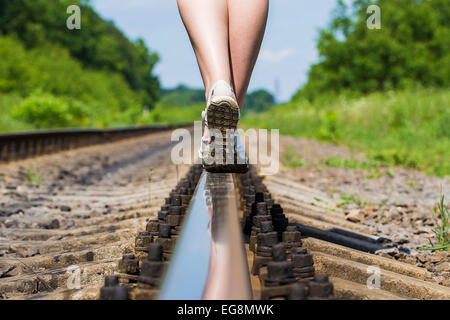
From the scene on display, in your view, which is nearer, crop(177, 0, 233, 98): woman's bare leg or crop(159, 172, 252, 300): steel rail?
crop(159, 172, 252, 300): steel rail

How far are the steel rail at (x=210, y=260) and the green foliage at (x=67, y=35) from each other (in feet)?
85.5

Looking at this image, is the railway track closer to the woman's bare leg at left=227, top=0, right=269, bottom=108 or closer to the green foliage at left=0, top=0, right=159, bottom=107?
the woman's bare leg at left=227, top=0, right=269, bottom=108

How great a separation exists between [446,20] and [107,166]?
5033 centimetres

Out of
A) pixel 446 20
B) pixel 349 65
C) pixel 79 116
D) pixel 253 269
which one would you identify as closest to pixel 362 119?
pixel 79 116

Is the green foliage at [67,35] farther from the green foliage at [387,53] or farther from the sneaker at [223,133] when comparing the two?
the sneaker at [223,133]

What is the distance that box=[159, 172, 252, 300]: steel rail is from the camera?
105cm

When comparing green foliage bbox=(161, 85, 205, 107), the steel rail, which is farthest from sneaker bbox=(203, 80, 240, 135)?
green foliage bbox=(161, 85, 205, 107)

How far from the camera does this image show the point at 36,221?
2979mm

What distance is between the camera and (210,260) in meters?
1.20

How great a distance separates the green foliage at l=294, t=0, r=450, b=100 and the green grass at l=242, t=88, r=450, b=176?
16949 millimetres

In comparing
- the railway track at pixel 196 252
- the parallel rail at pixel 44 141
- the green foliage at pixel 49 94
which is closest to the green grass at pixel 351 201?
the railway track at pixel 196 252

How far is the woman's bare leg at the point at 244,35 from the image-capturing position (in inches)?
89.3

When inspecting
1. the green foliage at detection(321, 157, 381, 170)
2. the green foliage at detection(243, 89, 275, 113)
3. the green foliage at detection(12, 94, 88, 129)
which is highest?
the green foliage at detection(243, 89, 275, 113)
